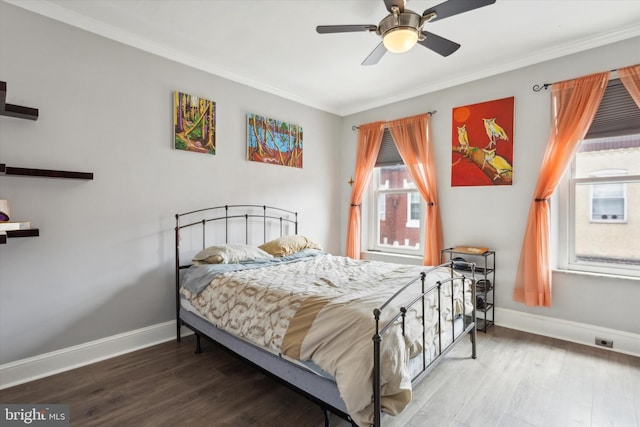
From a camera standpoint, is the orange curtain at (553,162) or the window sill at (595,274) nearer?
the window sill at (595,274)

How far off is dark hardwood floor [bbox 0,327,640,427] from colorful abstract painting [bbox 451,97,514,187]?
1.83m

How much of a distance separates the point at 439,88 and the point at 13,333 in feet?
15.5

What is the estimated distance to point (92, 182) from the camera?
2678 millimetres

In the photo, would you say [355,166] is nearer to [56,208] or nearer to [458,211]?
[458,211]

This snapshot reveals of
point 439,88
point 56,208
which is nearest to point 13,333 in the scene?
point 56,208

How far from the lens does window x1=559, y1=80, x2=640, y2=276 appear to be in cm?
285

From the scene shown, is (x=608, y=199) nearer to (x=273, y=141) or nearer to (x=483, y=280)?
(x=483, y=280)

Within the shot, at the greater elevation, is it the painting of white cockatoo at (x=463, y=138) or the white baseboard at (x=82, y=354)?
the painting of white cockatoo at (x=463, y=138)

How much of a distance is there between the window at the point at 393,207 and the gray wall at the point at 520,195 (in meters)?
0.47

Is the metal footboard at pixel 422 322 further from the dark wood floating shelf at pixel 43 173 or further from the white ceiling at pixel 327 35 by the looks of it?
the dark wood floating shelf at pixel 43 173

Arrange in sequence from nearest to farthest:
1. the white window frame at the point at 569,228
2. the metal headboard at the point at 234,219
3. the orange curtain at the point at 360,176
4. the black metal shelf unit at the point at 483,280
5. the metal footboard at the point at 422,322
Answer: the metal footboard at the point at 422,322
the white window frame at the point at 569,228
the metal headboard at the point at 234,219
the black metal shelf unit at the point at 483,280
the orange curtain at the point at 360,176

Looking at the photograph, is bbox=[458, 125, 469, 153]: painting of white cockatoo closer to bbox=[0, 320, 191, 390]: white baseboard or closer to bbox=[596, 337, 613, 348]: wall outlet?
bbox=[596, 337, 613, 348]: wall outlet

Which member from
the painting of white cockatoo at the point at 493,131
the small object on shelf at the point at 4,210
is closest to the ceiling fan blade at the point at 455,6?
the painting of white cockatoo at the point at 493,131

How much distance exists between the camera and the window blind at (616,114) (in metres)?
2.78
